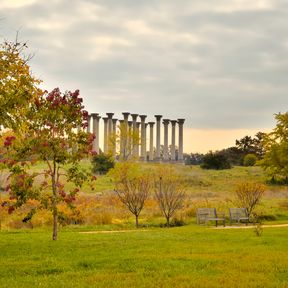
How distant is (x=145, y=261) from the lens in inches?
556

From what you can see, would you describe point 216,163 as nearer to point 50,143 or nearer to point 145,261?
point 50,143

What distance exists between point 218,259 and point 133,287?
4347 millimetres

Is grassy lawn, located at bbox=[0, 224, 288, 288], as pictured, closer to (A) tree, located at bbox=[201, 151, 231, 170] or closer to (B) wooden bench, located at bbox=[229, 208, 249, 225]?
(B) wooden bench, located at bbox=[229, 208, 249, 225]

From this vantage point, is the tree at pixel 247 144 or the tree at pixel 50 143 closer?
the tree at pixel 50 143

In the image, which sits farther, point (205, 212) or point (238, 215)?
point (238, 215)

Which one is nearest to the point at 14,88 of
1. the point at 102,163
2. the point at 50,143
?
the point at 50,143

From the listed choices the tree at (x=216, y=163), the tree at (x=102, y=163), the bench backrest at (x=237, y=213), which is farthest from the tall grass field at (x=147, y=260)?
the tree at (x=216, y=163)

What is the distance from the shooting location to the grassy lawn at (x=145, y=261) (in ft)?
37.9

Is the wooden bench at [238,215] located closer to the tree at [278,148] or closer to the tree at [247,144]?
the tree at [278,148]

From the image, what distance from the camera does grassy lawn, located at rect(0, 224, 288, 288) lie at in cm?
1155

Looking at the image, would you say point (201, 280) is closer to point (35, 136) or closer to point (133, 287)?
point (133, 287)

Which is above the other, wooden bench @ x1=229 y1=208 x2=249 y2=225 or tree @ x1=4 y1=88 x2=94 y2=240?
tree @ x1=4 y1=88 x2=94 y2=240

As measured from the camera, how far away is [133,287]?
A: 10.8 meters

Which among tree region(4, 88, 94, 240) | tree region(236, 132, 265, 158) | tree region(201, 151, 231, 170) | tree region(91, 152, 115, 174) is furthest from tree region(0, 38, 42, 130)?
tree region(236, 132, 265, 158)
